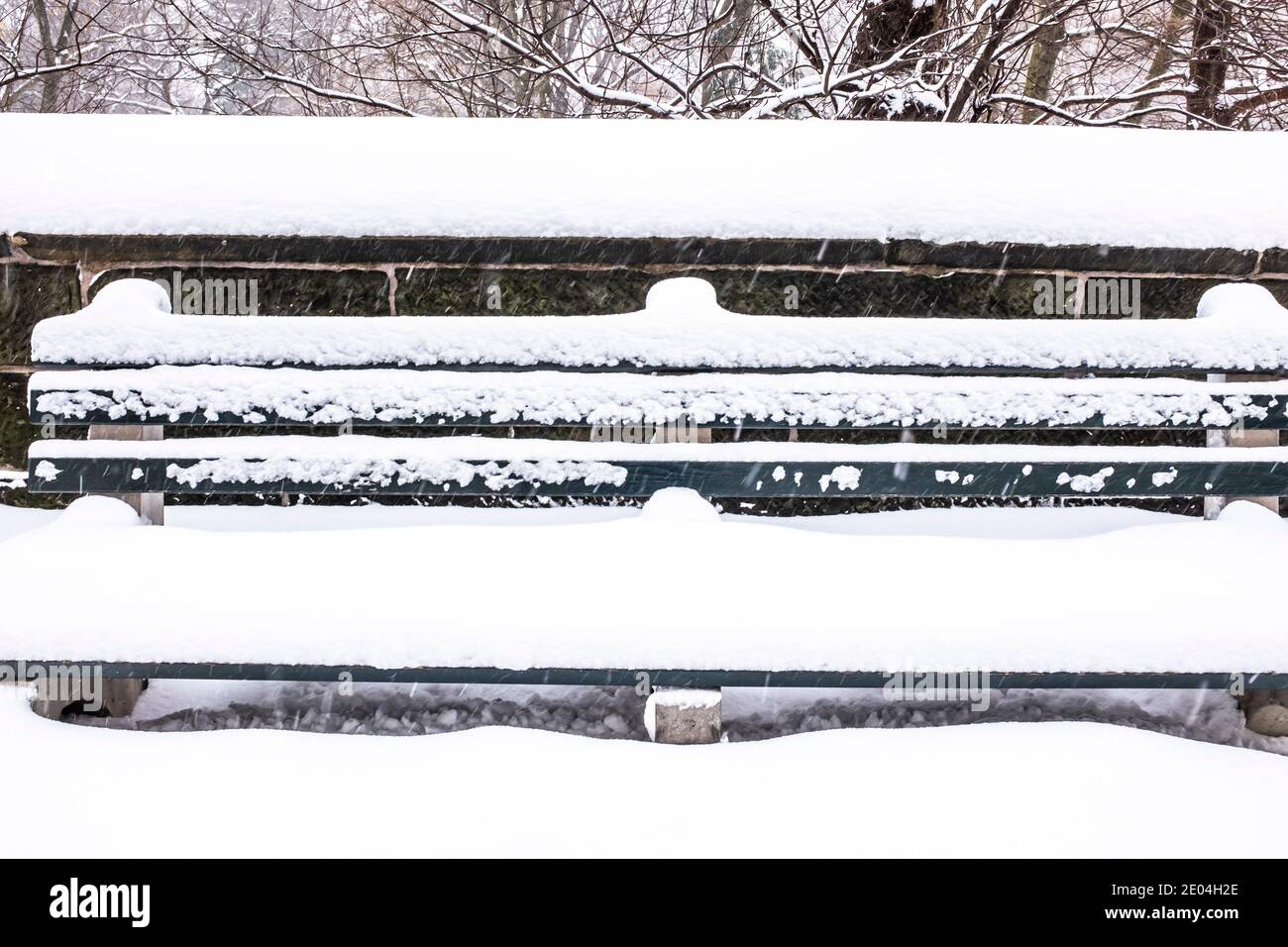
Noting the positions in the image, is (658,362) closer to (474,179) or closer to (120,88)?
(474,179)

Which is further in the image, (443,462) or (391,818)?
(443,462)

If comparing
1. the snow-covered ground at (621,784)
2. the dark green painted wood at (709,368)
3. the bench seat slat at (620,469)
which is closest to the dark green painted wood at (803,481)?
the bench seat slat at (620,469)

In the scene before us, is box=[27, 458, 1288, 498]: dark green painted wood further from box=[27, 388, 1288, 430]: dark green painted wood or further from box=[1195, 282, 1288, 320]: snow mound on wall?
box=[1195, 282, 1288, 320]: snow mound on wall

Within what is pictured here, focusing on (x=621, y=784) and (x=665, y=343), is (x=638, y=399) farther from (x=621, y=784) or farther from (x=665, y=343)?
(x=621, y=784)

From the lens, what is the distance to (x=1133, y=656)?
1707mm

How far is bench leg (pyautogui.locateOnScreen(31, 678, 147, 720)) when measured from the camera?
1821 millimetres

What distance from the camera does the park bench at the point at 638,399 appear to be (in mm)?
1953

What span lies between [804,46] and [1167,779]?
5009 millimetres

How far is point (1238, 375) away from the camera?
6.77 ft

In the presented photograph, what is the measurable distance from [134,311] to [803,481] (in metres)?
1.60

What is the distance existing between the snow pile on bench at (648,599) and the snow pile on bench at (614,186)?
79cm

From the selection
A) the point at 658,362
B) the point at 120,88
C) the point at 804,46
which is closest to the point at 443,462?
the point at 658,362

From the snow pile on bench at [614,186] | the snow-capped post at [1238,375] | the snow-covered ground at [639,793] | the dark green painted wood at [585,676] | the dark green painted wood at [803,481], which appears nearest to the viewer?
the snow-covered ground at [639,793]

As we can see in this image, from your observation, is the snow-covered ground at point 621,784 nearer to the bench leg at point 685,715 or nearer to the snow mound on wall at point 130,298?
the bench leg at point 685,715
